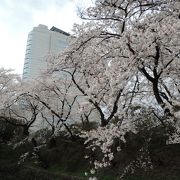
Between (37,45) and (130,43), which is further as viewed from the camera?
(37,45)

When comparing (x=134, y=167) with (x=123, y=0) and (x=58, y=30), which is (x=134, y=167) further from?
(x=58, y=30)

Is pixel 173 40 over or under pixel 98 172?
over

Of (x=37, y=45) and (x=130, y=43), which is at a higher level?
(x=37, y=45)

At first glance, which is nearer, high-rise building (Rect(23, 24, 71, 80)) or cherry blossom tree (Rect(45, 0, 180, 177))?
cherry blossom tree (Rect(45, 0, 180, 177))

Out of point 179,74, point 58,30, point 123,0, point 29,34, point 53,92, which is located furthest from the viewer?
point 29,34

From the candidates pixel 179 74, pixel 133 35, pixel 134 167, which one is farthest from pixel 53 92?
pixel 133 35

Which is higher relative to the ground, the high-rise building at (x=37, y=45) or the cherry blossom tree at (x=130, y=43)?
the high-rise building at (x=37, y=45)

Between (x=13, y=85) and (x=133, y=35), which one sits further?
(x=13, y=85)

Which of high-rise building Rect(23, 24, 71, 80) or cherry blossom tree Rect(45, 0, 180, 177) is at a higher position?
high-rise building Rect(23, 24, 71, 80)

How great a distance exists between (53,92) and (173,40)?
39.1 ft

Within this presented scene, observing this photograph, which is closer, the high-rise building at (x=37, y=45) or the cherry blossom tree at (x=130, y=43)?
the cherry blossom tree at (x=130, y=43)

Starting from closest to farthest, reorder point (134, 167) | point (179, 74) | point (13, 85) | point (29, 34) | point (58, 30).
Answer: point (179, 74)
point (134, 167)
point (13, 85)
point (58, 30)
point (29, 34)

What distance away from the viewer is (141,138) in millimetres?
14398

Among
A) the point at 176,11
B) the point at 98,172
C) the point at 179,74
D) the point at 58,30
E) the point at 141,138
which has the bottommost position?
the point at 98,172
